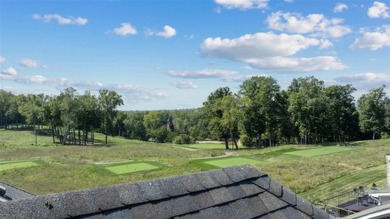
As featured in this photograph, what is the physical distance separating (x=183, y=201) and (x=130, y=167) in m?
36.5

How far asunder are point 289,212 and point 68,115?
73.8 meters

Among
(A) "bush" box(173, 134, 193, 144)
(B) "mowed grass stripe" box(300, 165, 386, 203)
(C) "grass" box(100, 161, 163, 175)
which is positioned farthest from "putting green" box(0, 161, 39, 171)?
(A) "bush" box(173, 134, 193, 144)

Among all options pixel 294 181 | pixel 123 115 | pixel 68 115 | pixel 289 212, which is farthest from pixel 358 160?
pixel 123 115

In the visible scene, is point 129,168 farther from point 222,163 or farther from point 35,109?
point 35,109

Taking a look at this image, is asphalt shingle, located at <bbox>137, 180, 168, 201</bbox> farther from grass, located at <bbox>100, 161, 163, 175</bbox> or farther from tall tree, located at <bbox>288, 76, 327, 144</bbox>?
tall tree, located at <bbox>288, 76, 327, 144</bbox>

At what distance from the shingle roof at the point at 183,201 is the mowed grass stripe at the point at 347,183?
70.1 feet

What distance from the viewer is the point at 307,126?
65500 mm

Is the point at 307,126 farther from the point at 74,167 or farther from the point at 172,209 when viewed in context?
the point at 172,209

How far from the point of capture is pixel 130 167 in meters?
38.5

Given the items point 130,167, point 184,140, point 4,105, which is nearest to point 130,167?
point 130,167

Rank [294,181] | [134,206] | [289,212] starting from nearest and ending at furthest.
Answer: [134,206]
[289,212]
[294,181]

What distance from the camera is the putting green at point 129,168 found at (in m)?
36.2

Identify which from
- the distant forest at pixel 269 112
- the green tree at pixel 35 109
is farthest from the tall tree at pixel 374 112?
the green tree at pixel 35 109

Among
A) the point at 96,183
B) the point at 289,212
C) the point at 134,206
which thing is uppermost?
the point at 134,206
